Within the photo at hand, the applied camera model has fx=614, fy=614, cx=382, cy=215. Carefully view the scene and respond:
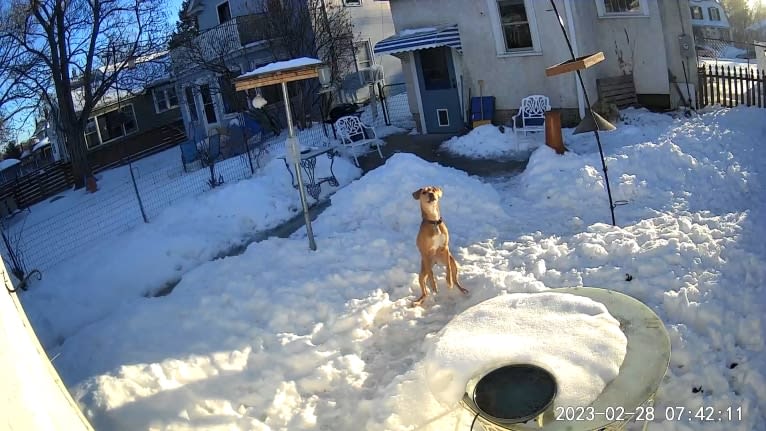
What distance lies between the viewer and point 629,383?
337 cm

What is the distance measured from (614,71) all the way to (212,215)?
28.5 feet

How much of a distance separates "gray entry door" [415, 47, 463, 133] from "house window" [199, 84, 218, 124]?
1265 centimetres

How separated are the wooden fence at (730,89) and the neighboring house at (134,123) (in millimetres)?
23384

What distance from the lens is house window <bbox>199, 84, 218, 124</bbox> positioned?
2474cm

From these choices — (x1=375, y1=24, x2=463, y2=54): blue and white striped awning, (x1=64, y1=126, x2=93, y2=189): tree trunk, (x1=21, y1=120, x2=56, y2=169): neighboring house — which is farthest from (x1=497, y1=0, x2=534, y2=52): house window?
(x1=21, y1=120, x2=56, y2=169): neighboring house

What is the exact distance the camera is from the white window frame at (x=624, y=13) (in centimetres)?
1212

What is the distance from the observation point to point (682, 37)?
12320 millimetres

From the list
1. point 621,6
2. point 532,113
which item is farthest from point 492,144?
point 621,6

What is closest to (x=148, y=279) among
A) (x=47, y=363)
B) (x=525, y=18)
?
(x=47, y=363)

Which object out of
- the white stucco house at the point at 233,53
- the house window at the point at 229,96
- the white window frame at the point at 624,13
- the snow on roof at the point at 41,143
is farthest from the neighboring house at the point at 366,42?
the snow on roof at the point at 41,143

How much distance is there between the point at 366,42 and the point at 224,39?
524cm

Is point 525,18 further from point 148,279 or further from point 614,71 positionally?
point 148,279

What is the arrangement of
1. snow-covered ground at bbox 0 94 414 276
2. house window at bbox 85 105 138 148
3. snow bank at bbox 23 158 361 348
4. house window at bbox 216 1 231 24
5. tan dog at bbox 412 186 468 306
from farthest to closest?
house window at bbox 85 105 138 148 → house window at bbox 216 1 231 24 → snow-covered ground at bbox 0 94 414 276 → snow bank at bbox 23 158 361 348 → tan dog at bbox 412 186 468 306

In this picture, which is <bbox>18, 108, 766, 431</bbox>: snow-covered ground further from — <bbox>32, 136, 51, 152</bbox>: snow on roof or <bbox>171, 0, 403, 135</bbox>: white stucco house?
<bbox>32, 136, 51, 152</bbox>: snow on roof
